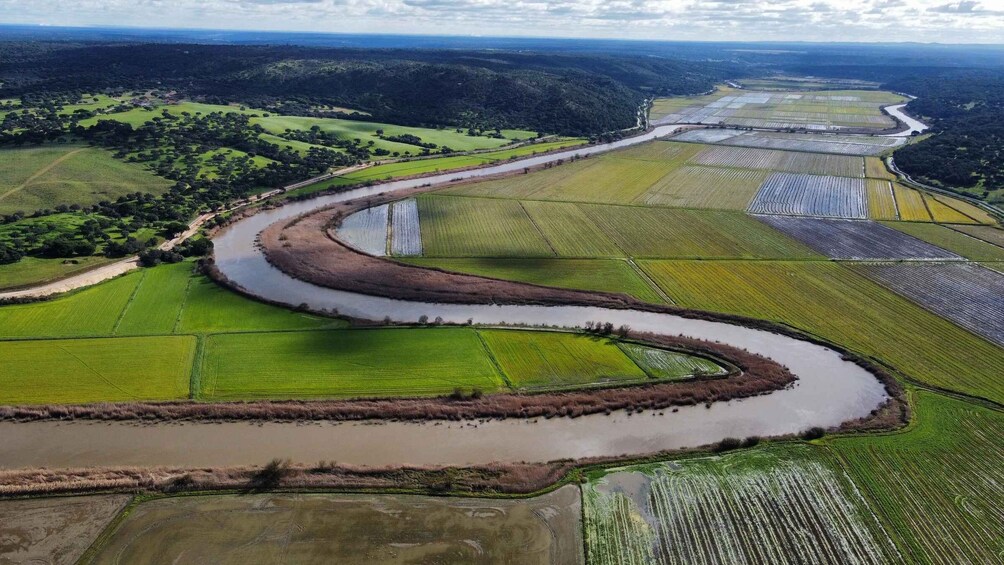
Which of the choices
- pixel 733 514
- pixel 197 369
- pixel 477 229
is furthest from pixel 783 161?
pixel 197 369

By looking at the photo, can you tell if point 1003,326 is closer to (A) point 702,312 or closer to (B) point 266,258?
(A) point 702,312

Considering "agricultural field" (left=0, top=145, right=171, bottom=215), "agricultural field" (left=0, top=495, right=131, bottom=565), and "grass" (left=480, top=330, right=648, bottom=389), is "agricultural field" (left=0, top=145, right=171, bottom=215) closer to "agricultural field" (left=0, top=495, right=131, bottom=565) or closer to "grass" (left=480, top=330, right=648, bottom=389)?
"agricultural field" (left=0, top=495, right=131, bottom=565)

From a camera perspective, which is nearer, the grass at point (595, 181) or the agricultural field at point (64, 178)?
the agricultural field at point (64, 178)

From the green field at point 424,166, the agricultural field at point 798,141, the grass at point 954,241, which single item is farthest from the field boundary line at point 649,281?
the agricultural field at point 798,141

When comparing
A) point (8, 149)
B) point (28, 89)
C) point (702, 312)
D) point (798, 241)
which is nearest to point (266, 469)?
point (702, 312)

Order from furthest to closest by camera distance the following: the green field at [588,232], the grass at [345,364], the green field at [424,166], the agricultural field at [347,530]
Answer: the green field at [424,166]
the green field at [588,232]
the grass at [345,364]
the agricultural field at [347,530]

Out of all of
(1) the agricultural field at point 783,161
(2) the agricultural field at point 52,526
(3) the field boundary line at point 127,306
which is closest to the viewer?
(2) the agricultural field at point 52,526

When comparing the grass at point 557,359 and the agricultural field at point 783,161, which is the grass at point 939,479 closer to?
the grass at point 557,359
